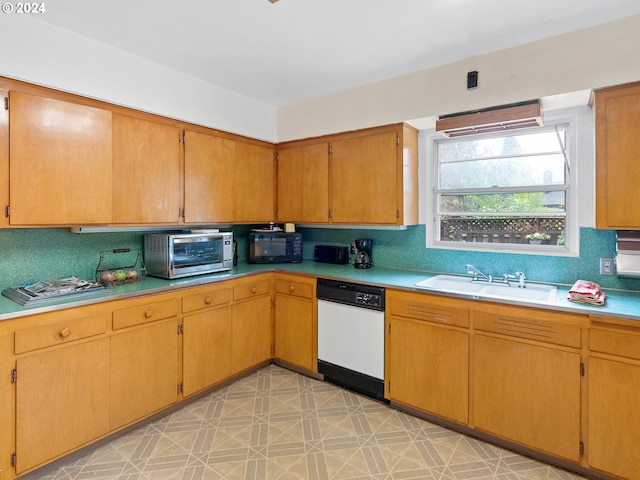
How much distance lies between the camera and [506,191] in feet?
9.05

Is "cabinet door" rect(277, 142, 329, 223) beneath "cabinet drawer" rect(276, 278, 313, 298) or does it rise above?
above

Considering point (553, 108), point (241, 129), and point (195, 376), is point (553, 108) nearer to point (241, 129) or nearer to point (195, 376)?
point (241, 129)

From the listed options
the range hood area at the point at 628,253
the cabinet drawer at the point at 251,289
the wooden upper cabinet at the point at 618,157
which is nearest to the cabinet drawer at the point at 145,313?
the cabinet drawer at the point at 251,289

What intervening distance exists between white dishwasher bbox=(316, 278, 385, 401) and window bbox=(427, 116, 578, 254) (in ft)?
2.89

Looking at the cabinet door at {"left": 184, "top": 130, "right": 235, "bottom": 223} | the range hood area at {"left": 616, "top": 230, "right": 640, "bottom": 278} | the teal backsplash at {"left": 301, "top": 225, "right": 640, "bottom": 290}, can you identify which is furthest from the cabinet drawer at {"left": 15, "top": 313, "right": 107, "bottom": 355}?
the range hood area at {"left": 616, "top": 230, "right": 640, "bottom": 278}

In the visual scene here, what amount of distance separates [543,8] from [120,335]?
312 centimetres

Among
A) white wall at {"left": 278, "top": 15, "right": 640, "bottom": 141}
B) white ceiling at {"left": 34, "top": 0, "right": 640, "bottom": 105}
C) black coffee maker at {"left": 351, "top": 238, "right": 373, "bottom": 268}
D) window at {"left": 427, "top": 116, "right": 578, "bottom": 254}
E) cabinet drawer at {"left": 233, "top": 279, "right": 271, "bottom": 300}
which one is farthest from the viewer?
black coffee maker at {"left": 351, "top": 238, "right": 373, "bottom": 268}

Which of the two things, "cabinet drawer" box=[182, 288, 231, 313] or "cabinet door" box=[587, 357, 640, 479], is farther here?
"cabinet drawer" box=[182, 288, 231, 313]

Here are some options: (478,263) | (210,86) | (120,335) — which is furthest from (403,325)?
(210,86)

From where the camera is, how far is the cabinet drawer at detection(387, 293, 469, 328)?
7.56 ft

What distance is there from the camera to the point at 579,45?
2086mm

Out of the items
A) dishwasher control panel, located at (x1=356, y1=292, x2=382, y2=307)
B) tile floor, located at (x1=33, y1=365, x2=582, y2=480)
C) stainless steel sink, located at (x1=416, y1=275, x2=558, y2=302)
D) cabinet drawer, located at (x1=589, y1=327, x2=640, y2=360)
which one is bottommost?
tile floor, located at (x1=33, y1=365, x2=582, y2=480)

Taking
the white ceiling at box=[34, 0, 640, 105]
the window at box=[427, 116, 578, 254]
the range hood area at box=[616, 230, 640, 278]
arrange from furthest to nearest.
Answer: the window at box=[427, 116, 578, 254] < the range hood area at box=[616, 230, 640, 278] < the white ceiling at box=[34, 0, 640, 105]

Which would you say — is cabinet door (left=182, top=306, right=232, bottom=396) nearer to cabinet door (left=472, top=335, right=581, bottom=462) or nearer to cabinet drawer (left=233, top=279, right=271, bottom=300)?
cabinet drawer (left=233, top=279, right=271, bottom=300)
